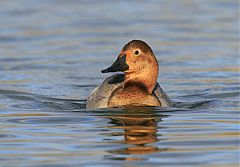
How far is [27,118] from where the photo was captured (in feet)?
39.7

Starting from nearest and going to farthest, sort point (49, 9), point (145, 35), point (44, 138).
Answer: point (44, 138) < point (145, 35) < point (49, 9)

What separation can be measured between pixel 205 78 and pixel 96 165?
7106mm

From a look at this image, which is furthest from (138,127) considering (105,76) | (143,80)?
(105,76)

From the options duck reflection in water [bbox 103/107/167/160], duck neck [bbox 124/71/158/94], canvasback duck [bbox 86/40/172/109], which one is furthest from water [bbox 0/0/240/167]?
duck neck [bbox 124/71/158/94]

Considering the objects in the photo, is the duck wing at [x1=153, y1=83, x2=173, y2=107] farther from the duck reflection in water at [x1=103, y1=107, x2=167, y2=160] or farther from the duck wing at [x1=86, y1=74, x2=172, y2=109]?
the duck reflection in water at [x1=103, y1=107, x2=167, y2=160]

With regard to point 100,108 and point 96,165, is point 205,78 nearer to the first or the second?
point 100,108

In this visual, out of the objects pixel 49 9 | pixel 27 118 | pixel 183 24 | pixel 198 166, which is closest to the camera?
pixel 198 166

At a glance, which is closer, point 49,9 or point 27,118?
point 27,118

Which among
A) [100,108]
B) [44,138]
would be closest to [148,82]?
[100,108]

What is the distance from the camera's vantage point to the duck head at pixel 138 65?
12703 mm

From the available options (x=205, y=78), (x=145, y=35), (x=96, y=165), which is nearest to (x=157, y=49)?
(x=145, y=35)

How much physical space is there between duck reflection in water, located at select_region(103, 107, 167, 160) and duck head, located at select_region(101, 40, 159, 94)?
0.46 meters

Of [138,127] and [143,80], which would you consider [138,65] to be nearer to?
[143,80]

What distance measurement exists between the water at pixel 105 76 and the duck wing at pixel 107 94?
240 millimetres
